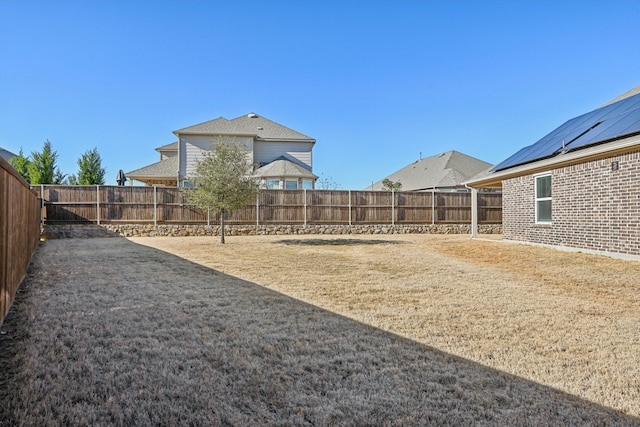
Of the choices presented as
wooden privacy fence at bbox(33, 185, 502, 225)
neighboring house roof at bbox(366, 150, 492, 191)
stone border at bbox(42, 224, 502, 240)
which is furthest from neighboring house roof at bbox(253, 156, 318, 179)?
neighboring house roof at bbox(366, 150, 492, 191)

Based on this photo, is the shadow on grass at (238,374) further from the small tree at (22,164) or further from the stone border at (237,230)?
the small tree at (22,164)

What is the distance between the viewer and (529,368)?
2.78 metres

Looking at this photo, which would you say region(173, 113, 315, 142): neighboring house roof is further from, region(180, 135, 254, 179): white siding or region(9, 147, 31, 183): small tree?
region(9, 147, 31, 183): small tree

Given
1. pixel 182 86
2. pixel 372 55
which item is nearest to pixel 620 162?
pixel 372 55

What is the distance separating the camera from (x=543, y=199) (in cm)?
Result: 1134

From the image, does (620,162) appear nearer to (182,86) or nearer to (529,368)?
(529,368)

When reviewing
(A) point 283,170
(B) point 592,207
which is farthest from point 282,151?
(B) point 592,207

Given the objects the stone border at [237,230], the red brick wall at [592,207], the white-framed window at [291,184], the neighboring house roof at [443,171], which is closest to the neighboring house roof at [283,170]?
the white-framed window at [291,184]

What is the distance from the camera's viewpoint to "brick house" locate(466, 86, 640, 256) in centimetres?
838

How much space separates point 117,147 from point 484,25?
23.6 m

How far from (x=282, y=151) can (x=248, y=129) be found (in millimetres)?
2587

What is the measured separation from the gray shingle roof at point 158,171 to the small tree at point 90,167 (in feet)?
16.5

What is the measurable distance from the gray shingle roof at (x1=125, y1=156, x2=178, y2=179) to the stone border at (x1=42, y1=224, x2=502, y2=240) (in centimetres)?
670

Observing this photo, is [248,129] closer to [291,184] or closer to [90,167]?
[291,184]
